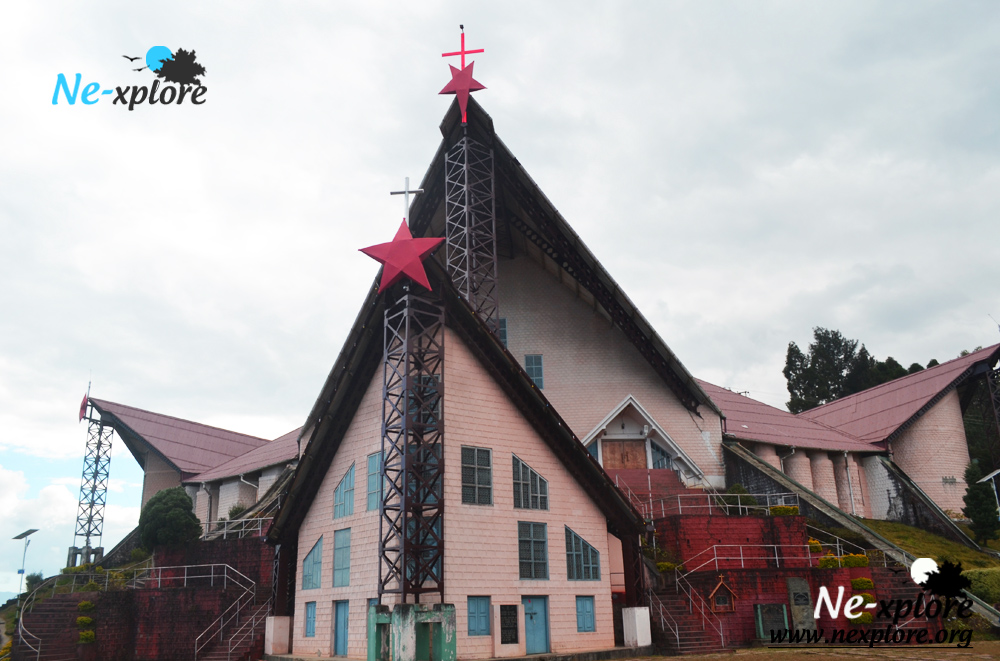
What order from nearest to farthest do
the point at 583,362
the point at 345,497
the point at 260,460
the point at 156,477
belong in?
Answer: the point at 345,497, the point at 583,362, the point at 260,460, the point at 156,477

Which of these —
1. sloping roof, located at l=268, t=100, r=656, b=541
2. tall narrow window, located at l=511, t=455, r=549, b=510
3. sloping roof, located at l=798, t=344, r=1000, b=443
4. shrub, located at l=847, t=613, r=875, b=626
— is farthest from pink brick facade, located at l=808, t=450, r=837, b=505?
tall narrow window, located at l=511, t=455, r=549, b=510

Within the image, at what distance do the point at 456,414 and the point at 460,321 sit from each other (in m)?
2.96

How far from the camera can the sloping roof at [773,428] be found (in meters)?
37.2

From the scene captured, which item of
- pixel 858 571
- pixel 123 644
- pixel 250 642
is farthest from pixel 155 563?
pixel 858 571

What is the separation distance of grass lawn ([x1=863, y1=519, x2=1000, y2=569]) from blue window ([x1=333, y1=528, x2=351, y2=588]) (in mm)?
20898

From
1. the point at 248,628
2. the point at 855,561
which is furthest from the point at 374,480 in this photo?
the point at 855,561

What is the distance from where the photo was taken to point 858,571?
78.6 feet

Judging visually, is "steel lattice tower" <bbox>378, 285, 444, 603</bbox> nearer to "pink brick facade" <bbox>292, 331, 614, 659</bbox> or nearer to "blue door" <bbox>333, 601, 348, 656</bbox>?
"pink brick facade" <bbox>292, 331, 614, 659</bbox>

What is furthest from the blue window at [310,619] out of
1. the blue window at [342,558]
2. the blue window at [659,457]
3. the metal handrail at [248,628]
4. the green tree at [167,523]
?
the blue window at [659,457]

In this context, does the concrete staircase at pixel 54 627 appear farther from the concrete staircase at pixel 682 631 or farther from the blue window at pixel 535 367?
the concrete staircase at pixel 682 631

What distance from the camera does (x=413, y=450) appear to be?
21297 mm

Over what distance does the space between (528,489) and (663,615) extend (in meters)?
5.77

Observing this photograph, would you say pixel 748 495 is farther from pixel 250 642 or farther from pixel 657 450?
pixel 250 642

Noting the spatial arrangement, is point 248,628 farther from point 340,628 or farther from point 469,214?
point 469,214
